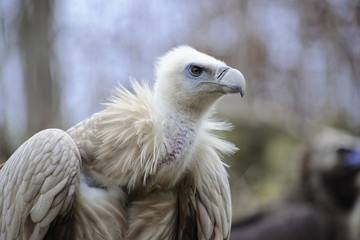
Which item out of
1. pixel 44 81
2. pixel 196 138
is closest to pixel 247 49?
pixel 44 81

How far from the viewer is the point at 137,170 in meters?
2.75

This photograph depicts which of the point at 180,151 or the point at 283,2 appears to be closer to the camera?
the point at 180,151

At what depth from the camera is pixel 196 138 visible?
2979mm

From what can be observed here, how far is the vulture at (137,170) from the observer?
2.70m

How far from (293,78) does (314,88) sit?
708 mm

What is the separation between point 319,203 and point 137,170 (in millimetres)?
5533

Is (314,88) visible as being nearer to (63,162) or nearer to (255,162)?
(255,162)

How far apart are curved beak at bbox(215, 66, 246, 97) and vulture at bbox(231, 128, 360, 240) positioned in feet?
14.5

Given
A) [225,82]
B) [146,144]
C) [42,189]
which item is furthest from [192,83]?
[42,189]

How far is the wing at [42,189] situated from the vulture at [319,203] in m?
4.61

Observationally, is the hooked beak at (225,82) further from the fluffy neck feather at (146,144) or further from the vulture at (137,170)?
the fluffy neck feather at (146,144)

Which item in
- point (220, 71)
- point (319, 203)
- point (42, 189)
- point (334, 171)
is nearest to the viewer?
point (42, 189)

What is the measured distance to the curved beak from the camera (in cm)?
278

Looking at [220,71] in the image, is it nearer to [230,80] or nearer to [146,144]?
[230,80]
